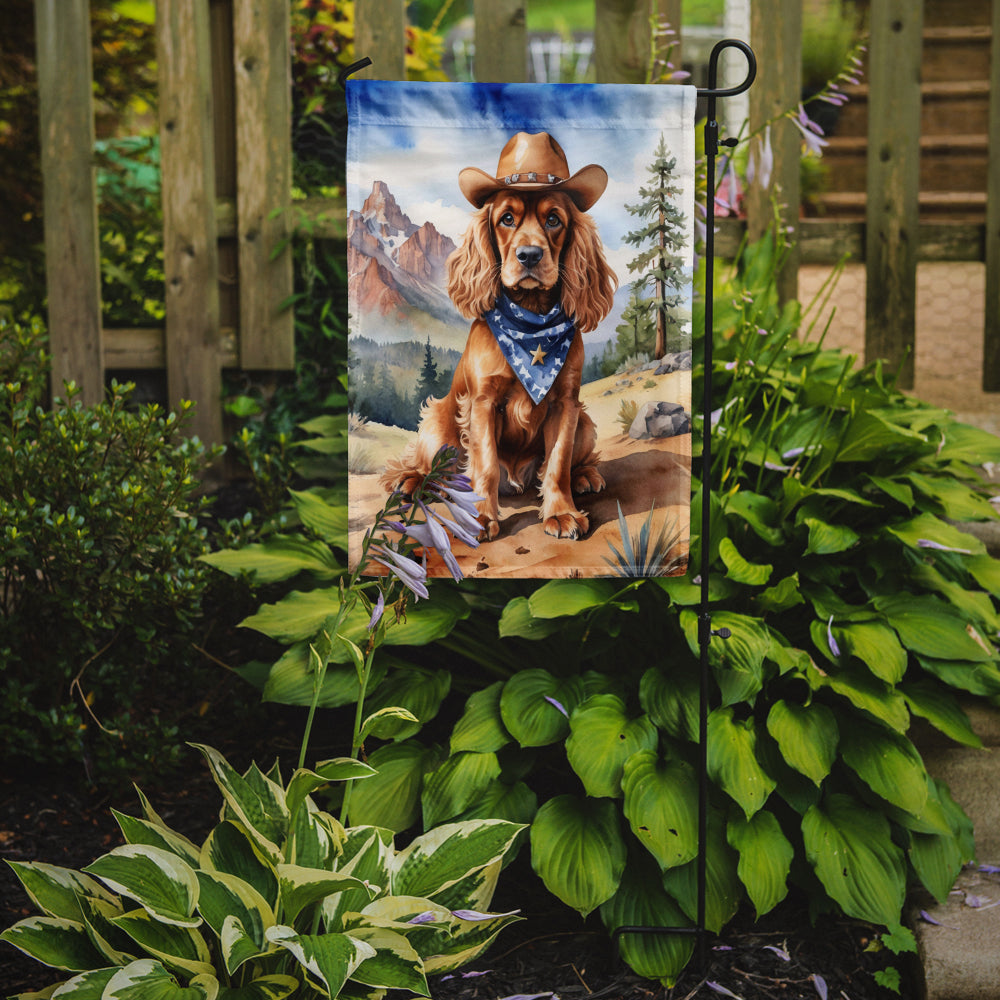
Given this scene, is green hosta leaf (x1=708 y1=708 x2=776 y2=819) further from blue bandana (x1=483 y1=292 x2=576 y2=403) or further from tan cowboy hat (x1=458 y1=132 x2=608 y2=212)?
tan cowboy hat (x1=458 y1=132 x2=608 y2=212)

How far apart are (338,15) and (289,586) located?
2.27 m

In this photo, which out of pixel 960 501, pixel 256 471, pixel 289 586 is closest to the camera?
pixel 960 501

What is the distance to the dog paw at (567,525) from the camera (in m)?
1.78

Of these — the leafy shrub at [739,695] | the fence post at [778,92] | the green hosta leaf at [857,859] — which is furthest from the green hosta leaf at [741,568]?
→ the fence post at [778,92]

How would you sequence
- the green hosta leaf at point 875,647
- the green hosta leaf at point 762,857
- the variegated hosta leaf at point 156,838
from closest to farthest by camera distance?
the variegated hosta leaf at point 156,838 < the green hosta leaf at point 762,857 < the green hosta leaf at point 875,647

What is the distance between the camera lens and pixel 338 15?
368cm

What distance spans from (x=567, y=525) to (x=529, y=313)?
381 mm

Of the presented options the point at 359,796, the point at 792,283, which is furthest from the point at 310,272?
the point at 359,796

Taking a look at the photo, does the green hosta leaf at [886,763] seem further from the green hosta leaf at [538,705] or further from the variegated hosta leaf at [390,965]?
the variegated hosta leaf at [390,965]

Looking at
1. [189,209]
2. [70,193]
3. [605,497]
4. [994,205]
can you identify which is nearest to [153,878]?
[605,497]

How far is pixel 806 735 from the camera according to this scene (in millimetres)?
1912

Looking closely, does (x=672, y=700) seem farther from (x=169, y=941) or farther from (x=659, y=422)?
(x=169, y=941)

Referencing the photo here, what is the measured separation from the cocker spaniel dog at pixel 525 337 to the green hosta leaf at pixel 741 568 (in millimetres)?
413

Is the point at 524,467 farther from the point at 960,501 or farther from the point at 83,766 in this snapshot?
the point at 83,766
